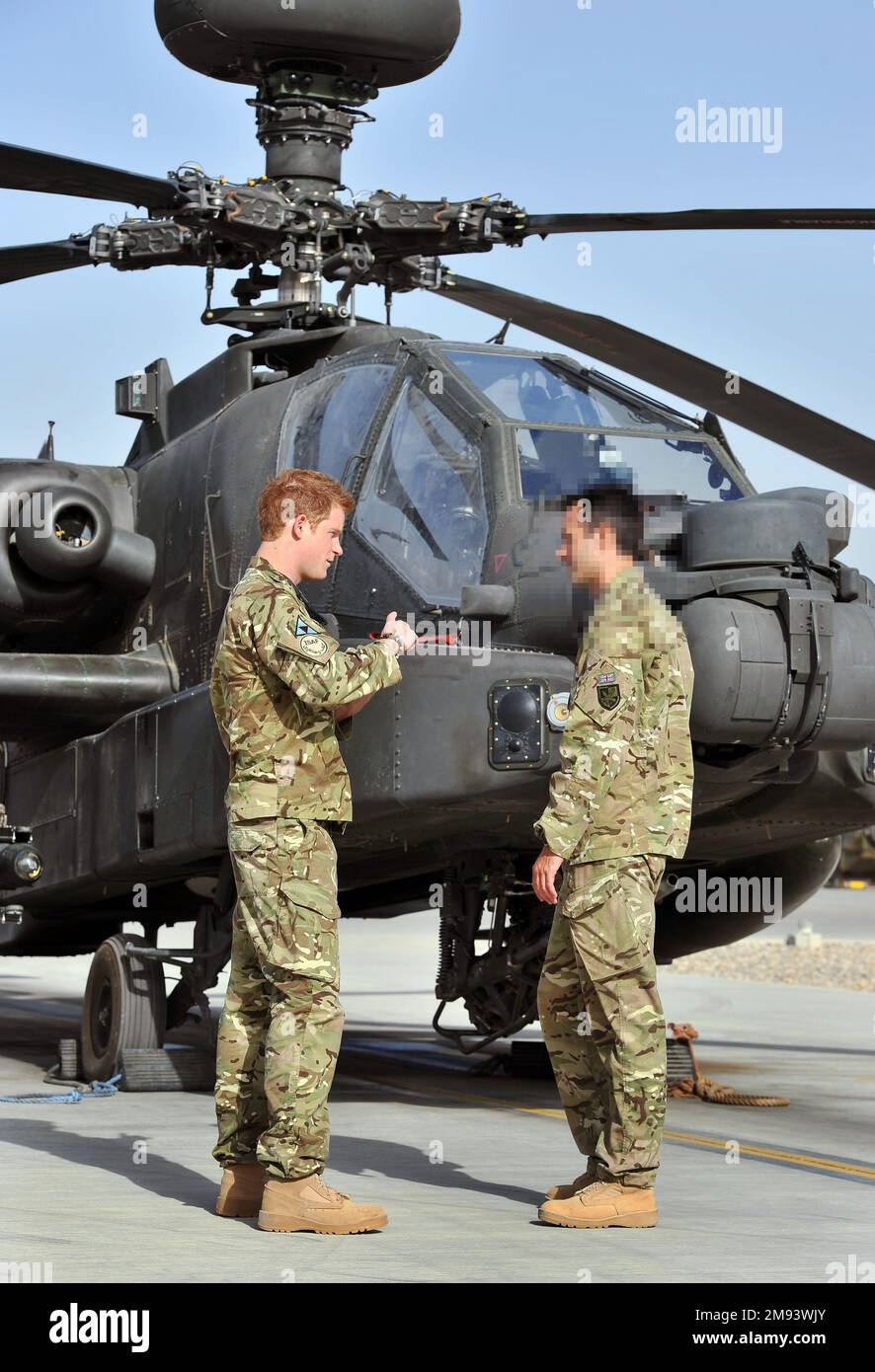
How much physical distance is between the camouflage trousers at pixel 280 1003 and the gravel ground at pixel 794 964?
12.0 metres

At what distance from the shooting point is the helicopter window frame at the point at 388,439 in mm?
8055

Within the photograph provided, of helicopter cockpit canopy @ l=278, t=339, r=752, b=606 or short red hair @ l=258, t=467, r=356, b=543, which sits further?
helicopter cockpit canopy @ l=278, t=339, r=752, b=606

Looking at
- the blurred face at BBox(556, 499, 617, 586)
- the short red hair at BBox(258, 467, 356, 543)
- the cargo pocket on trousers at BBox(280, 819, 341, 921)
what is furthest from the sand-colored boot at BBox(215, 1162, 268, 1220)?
the blurred face at BBox(556, 499, 617, 586)

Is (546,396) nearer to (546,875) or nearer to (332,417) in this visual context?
(332,417)

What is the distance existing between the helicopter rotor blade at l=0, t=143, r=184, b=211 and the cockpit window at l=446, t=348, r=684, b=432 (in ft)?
5.65

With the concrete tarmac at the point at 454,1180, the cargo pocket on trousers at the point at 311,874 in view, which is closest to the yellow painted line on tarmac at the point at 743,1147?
the concrete tarmac at the point at 454,1180

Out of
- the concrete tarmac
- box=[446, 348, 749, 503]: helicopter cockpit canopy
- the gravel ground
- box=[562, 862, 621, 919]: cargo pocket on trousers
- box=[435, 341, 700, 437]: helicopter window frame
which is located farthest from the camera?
the gravel ground

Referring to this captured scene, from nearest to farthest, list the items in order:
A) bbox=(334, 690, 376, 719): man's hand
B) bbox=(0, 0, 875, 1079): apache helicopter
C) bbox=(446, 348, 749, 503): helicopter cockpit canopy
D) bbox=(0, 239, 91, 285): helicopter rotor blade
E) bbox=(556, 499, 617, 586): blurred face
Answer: bbox=(334, 690, 376, 719): man's hand < bbox=(556, 499, 617, 586): blurred face < bbox=(0, 0, 875, 1079): apache helicopter < bbox=(446, 348, 749, 503): helicopter cockpit canopy < bbox=(0, 239, 91, 285): helicopter rotor blade

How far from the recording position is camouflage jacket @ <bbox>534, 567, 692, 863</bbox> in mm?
5754

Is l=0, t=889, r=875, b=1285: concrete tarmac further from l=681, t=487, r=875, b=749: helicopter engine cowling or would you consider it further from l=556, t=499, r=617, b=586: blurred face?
l=556, t=499, r=617, b=586: blurred face

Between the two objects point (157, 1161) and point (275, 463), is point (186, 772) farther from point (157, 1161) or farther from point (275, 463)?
point (157, 1161)
